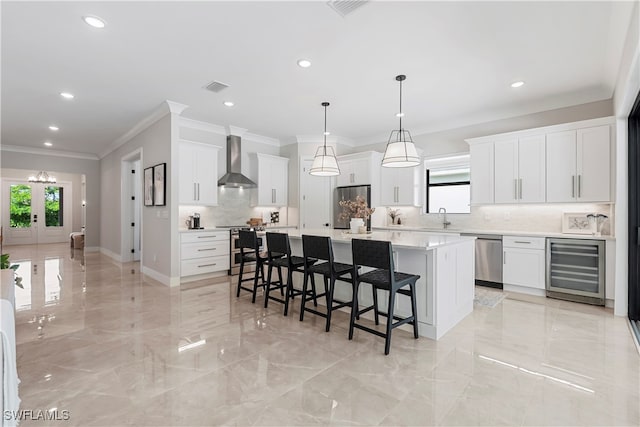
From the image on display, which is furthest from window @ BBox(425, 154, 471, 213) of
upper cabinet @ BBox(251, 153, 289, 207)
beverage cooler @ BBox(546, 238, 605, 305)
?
upper cabinet @ BBox(251, 153, 289, 207)

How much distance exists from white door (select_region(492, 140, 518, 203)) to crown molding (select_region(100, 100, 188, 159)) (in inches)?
199

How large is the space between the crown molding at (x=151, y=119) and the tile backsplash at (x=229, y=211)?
5.40 feet

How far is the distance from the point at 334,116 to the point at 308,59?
2086mm

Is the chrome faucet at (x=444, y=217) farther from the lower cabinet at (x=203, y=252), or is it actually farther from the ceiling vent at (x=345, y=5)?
the ceiling vent at (x=345, y=5)

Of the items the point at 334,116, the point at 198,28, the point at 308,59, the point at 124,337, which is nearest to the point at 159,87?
the point at 198,28

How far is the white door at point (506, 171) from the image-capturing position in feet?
15.4

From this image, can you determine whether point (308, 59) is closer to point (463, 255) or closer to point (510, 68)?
point (510, 68)

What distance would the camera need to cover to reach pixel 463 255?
11.1 ft

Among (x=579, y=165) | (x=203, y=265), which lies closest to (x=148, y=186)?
(x=203, y=265)

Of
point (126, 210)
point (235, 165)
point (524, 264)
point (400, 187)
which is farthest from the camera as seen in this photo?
point (126, 210)

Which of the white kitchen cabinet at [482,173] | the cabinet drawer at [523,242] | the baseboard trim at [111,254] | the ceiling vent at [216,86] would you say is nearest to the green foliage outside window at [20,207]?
the baseboard trim at [111,254]

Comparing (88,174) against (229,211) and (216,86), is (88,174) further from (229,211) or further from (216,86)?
(216,86)

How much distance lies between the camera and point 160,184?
520cm

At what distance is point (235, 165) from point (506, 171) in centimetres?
491
